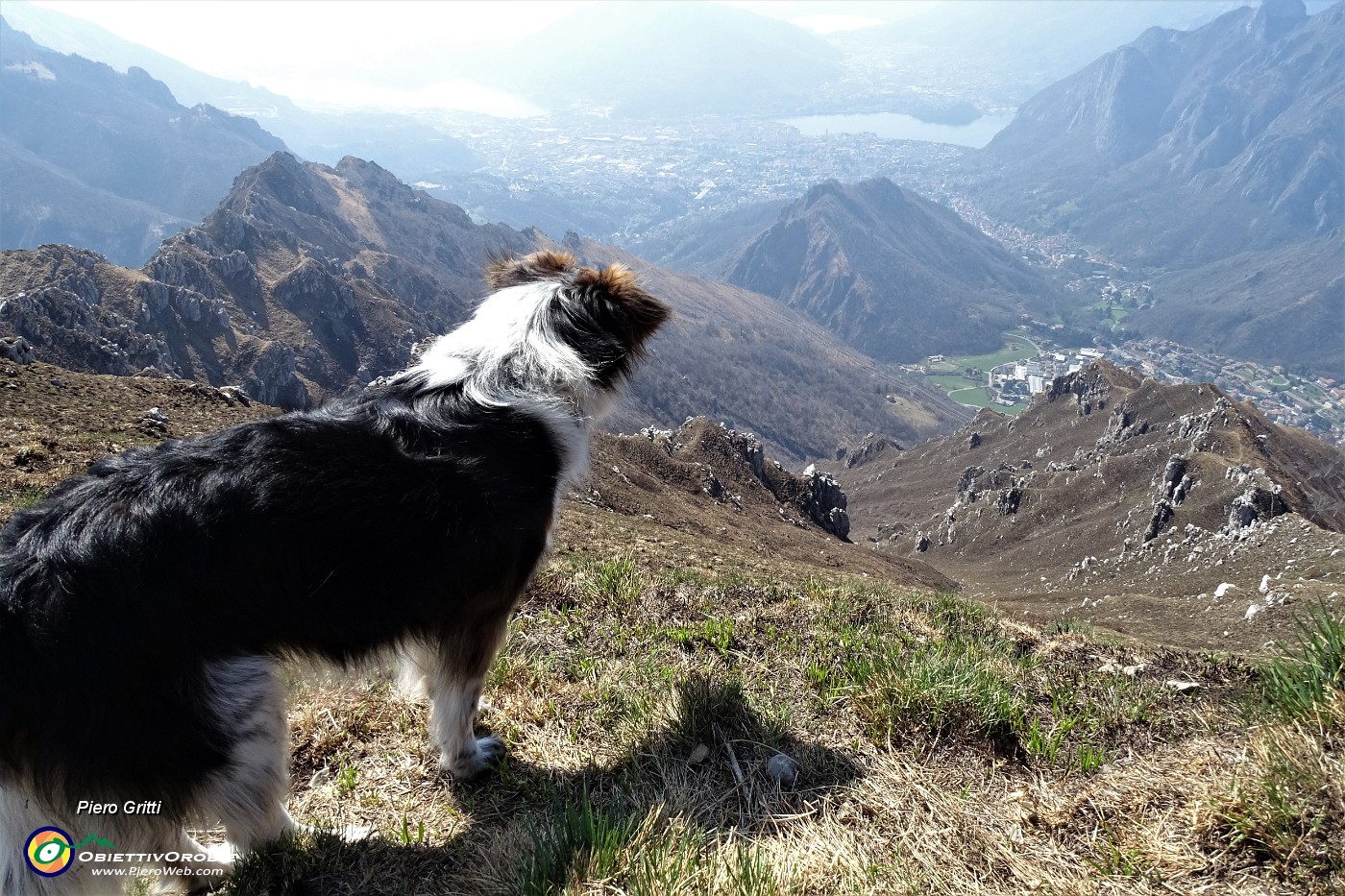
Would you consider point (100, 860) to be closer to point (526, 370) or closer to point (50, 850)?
point (50, 850)

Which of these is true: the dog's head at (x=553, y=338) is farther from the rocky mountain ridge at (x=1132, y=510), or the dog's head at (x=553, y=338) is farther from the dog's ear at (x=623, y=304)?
the rocky mountain ridge at (x=1132, y=510)

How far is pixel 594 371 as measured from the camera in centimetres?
436

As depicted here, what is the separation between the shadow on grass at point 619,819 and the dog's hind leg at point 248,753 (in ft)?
0.44

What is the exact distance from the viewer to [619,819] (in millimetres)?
3098

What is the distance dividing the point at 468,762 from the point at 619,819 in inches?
44.2

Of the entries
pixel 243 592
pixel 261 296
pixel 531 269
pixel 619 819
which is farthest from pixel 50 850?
pixel 261 296


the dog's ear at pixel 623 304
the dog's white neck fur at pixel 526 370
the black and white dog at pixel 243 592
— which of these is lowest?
the black and white dog at pixel 243 592

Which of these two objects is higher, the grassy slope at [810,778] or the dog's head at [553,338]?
the dog's head at [553,338]

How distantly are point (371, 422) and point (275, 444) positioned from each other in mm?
456

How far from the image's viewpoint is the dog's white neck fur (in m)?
3.89

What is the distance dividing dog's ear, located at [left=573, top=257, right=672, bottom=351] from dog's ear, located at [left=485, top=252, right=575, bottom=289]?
0.33m

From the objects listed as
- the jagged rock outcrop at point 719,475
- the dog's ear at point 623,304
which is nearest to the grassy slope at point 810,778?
the dog's ear at point 623,304

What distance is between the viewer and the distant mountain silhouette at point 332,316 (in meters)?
57.4

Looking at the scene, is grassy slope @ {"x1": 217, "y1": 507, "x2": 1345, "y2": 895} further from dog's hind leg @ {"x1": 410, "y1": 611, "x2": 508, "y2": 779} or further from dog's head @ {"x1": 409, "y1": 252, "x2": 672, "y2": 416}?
dog's head @ {"x1": 409, "y1": 252, "x2": 672, "y2": 416}
